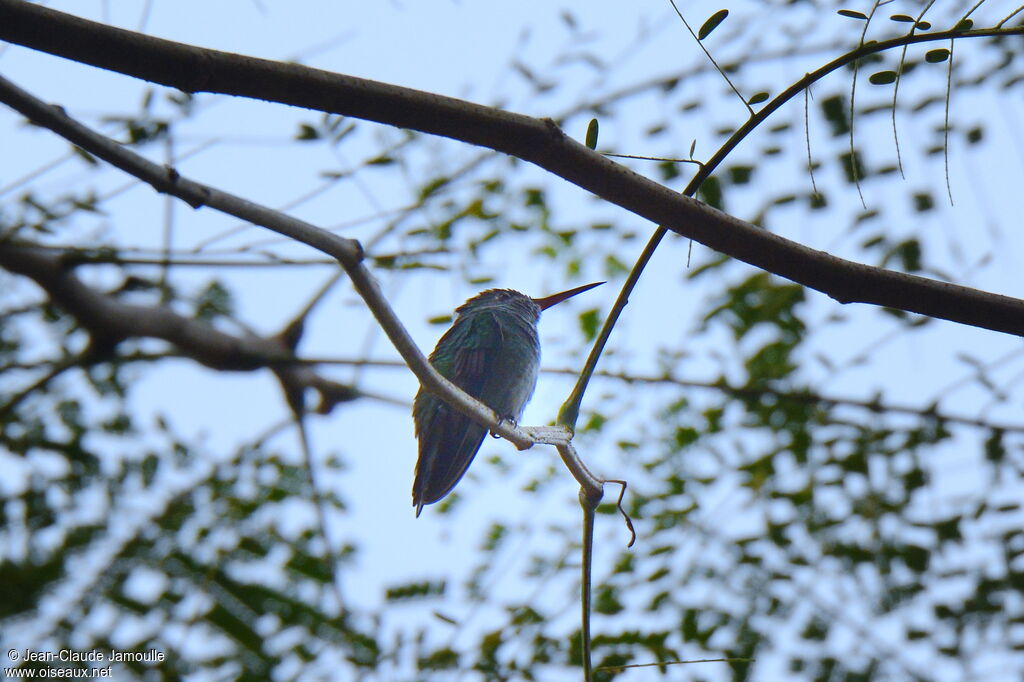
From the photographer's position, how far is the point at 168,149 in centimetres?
408

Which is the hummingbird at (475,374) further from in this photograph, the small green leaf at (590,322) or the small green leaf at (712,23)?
the small green leaf at (712,23)

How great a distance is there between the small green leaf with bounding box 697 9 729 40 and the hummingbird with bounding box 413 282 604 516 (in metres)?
1.91

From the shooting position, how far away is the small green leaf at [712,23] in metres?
2.20

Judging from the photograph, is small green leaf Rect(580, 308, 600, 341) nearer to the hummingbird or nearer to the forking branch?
the hummingbird

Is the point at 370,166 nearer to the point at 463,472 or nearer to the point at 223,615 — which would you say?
the point at 463,472

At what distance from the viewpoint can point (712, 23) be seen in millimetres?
2234

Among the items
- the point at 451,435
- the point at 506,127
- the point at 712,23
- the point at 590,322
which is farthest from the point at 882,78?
the point at 590,322

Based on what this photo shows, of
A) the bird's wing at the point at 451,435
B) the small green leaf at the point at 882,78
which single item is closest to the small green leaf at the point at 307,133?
the bird's wing at the point at 451,435

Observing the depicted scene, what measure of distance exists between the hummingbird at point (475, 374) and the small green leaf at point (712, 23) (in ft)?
6.26

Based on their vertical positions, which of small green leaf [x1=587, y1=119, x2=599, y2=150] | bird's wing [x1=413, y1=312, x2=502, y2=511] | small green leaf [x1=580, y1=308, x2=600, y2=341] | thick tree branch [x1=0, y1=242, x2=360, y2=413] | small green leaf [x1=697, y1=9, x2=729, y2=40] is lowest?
small green leaf [x1=587, y1=119, x2=599, y2=150]

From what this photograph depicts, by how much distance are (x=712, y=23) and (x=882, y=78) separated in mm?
475

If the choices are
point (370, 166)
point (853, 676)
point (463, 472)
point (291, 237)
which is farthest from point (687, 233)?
point (853, 676)

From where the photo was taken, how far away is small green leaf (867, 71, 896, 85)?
7.61ft

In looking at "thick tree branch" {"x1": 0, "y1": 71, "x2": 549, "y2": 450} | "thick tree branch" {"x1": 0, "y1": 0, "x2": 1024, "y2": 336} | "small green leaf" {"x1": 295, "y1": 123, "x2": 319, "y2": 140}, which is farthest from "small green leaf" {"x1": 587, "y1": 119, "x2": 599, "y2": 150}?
"small green leaf" {"x1": 295, "y1": 123, "x2": 319, "y2": 140}
